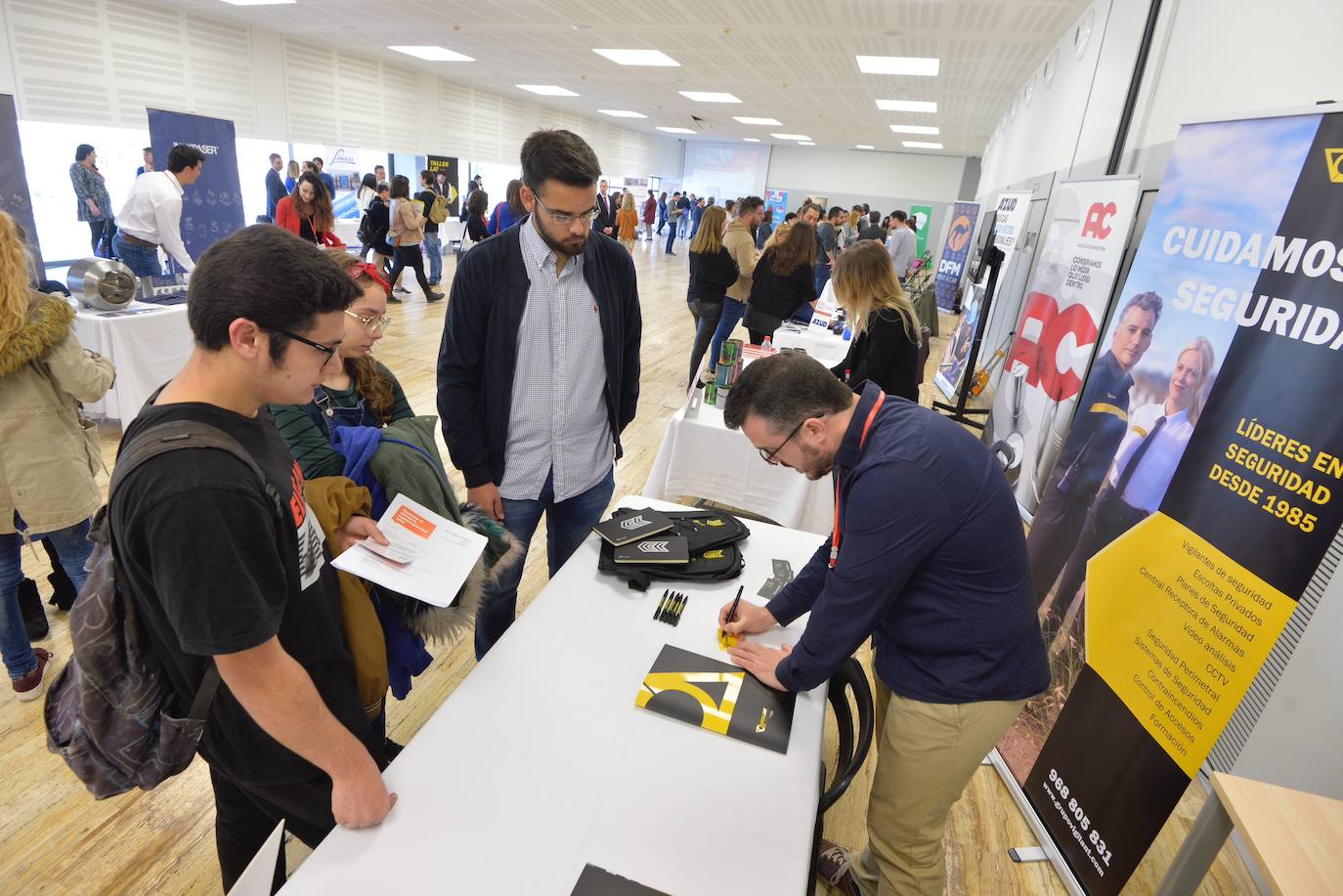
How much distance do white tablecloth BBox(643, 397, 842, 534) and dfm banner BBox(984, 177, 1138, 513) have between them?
111 cm

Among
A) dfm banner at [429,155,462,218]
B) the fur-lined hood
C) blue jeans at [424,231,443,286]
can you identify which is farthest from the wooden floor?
dfm banner at [429,155,462,218]

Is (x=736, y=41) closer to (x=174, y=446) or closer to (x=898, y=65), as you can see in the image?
(x=898, y=65)

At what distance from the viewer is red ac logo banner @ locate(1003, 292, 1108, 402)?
9.68 feet

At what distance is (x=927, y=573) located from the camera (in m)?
1.25

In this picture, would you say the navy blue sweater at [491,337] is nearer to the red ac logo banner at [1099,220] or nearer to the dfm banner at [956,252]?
the red ac logo banner at [1099,220]

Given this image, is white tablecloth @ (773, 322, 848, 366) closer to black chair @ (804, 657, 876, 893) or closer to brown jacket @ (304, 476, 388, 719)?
black chair @ (804, 657, 876, 893)

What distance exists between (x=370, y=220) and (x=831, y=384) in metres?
7.81

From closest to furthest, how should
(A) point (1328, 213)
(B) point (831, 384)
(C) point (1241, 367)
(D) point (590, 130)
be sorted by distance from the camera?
(B) point (831, 384) → (A) point (1328, 213) → (C) point (1241, 367) → (D) point (590, 130)

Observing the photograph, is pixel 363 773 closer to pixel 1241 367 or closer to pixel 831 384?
pixel 831 384

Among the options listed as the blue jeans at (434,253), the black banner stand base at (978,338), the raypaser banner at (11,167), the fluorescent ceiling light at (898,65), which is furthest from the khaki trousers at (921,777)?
the blue jeans at (434,253)

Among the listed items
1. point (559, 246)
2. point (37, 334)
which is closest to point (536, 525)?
point (559, 246)

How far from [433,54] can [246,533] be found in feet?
36.6

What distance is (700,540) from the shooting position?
1.77m

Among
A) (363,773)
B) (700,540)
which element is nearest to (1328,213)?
(700,540)
